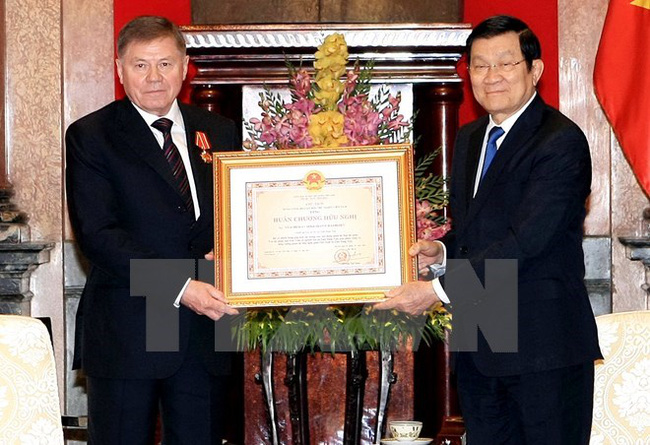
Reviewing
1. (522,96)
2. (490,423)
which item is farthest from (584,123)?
(490,423)

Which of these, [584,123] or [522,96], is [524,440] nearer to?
[522,96]

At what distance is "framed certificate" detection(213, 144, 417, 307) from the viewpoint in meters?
3.27

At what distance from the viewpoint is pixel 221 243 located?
325 cm

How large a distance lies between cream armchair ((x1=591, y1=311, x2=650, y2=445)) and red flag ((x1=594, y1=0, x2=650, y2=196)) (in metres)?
1.80

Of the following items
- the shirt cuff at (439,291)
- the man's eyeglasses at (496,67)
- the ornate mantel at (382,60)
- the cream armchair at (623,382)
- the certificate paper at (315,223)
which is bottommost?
the cream armchair at (623,382)

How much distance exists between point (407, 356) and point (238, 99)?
130 cm

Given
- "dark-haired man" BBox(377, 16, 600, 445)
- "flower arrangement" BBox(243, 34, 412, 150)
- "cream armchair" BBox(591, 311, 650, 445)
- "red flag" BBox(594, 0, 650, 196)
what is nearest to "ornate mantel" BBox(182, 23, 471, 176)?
"red flag" BBox(594, 0, 650, 196)

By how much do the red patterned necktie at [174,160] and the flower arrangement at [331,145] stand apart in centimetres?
40

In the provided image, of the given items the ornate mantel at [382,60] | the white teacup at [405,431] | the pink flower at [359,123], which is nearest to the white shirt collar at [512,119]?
the pink flower at [359,123]

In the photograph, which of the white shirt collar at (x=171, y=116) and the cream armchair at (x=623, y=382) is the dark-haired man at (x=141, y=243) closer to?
the white shirt collar at (x=171, y=116)

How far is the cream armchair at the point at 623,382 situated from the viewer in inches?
115

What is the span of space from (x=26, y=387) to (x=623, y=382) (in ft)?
4.95

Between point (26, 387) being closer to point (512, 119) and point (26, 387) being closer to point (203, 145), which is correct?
point (203, 145)

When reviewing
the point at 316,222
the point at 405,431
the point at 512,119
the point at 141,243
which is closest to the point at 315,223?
the point at 316,222
